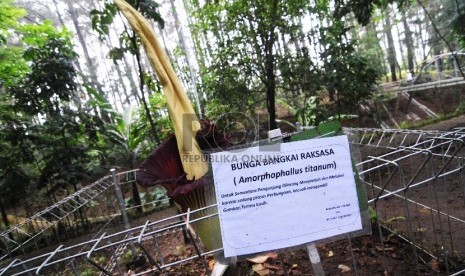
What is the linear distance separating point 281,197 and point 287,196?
0.02 metres

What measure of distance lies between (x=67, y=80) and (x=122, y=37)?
1.17m

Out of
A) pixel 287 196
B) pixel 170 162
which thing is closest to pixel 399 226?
pixel 287 196

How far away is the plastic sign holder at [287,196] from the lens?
1102mm

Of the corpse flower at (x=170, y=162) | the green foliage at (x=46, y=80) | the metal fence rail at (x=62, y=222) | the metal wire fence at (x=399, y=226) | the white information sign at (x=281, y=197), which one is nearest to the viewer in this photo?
the white information sign at (x=281, y=197)

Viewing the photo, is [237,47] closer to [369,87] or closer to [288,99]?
[369,87]

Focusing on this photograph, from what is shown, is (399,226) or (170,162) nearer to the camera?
(170,162)

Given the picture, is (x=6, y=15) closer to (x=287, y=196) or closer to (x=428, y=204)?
(x=287, y=196)

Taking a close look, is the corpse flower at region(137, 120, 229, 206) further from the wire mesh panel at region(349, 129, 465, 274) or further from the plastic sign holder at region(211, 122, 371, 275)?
the wire mesh panel at region(349, 129, 465, 274)

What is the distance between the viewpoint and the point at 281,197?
1117 millimetres

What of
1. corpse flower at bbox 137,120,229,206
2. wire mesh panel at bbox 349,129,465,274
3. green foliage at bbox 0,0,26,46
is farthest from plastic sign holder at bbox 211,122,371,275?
green foliage at bbox 0,0,26,46

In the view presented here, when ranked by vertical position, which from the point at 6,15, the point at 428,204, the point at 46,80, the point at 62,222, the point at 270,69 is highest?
the point at 6,15

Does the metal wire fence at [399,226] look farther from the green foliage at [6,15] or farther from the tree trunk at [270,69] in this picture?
the green foliage at [6,15]

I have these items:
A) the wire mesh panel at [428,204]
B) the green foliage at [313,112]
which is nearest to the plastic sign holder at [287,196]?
the wire mesh panel at [428,204]

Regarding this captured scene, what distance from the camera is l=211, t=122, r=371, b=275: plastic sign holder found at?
3.61 feet
